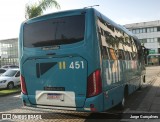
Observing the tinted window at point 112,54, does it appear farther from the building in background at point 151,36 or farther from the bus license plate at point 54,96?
the building in background at point 151,36

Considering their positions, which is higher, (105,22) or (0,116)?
(105,22)

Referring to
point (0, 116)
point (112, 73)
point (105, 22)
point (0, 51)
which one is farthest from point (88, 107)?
point (0, 51)

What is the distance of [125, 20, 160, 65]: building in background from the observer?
81500 mm

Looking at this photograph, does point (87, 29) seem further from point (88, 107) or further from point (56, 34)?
point (88, 107)

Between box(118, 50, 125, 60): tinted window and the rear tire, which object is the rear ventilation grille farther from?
the rear tire

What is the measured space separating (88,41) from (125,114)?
11.8 feet

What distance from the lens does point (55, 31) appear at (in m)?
7.52

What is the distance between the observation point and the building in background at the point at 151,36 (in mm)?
81500

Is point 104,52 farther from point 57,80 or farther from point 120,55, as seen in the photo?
point 120,55

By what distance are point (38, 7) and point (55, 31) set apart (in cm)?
1478

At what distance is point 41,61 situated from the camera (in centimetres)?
767

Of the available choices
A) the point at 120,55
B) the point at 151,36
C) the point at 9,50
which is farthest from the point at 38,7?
the point at 151,36

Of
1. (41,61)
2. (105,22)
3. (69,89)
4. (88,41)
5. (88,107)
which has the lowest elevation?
(88,107)

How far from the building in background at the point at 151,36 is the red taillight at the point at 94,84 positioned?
253 ft
